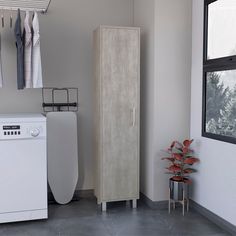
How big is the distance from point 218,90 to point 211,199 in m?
1.05

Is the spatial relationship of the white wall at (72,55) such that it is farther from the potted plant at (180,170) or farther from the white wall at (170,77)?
the potted plant at (180,170)

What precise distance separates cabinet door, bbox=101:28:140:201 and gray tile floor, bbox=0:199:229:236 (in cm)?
23

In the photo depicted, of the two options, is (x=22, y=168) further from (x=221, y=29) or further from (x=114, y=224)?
(x=221, y=29)

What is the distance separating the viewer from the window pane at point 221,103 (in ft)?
9.52

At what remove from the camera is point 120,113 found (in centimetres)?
340

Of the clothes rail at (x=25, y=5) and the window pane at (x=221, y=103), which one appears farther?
the clothes rail at (x=25, y=5)

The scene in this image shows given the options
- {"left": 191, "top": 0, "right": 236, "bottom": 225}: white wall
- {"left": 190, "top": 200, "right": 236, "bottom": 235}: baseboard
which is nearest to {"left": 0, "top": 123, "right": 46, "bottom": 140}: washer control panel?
{"left": 191, "top": 0, "right": 236, "bottom": 225}: white wall

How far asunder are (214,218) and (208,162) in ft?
1.74

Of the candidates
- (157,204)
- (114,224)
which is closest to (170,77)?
(157,204)

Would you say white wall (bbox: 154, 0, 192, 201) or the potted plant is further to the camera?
white wall (bbox: 154, 0, 192, 201)

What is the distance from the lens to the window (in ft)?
9.48

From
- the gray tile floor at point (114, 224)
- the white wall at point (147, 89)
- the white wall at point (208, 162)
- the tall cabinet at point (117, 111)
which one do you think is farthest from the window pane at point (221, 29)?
the gray tile floor at point (114, 224)

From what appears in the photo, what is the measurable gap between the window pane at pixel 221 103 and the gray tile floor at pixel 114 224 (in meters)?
0.90

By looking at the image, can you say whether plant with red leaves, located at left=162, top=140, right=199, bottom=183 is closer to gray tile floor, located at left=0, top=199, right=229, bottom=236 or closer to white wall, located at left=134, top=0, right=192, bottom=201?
white wall, located at left=134, top=0, right=192, bottom=201
